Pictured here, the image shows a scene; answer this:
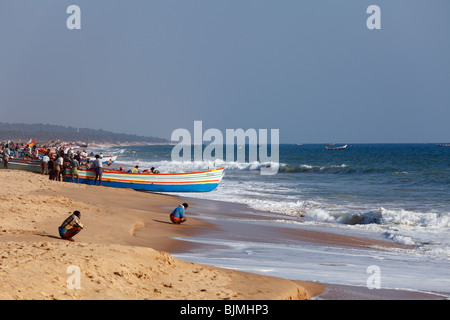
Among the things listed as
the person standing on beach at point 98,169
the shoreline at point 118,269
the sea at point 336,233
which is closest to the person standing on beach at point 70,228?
the shoreline at point 118,269

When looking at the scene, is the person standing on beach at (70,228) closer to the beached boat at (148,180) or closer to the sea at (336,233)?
the sea at (336,233)

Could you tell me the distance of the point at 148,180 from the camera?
27.1 m

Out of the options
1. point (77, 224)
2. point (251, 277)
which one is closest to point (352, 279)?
point (251, 277)

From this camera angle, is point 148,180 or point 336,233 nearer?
point 336,233

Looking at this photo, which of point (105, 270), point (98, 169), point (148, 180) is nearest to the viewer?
point (105, 270)

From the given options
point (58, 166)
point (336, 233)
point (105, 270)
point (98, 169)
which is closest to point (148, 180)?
point (98, 169)

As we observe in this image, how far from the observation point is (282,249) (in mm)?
11992

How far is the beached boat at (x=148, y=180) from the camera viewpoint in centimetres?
2670

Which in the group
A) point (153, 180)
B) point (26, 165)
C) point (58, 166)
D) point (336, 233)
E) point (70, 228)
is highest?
point (58, 166)

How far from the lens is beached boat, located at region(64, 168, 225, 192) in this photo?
26703mm

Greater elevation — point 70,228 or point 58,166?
point 58,166

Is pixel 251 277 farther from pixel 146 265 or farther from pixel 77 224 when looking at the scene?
pixel 77 224

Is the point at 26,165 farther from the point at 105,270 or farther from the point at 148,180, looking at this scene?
the point at 105,270

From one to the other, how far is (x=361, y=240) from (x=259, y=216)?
5435 millimetres
